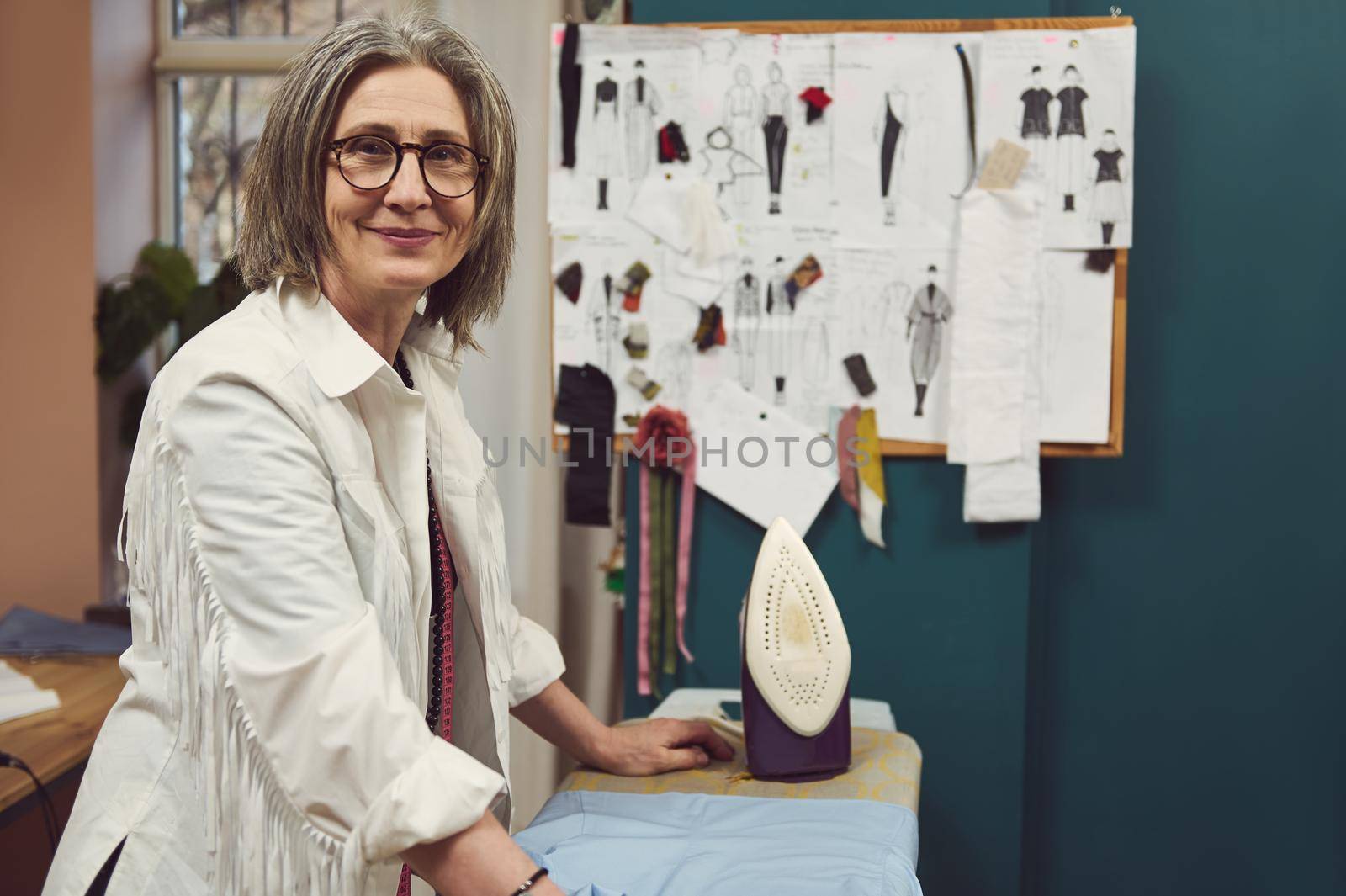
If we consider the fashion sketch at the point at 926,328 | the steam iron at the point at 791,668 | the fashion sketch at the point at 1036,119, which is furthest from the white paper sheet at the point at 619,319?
the steam iron at the point at 791,668

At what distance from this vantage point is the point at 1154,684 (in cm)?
203

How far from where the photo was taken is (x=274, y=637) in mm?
839

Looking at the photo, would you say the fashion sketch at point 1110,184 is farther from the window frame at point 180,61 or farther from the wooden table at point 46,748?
the window frame at point 180,61

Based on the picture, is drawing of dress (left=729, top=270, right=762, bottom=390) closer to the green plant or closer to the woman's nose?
the woman's nose

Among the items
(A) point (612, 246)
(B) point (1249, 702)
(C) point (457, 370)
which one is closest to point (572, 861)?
(C) point (457, 370)

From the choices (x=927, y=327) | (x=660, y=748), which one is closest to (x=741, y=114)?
(x=927, y=327)

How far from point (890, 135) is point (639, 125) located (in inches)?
15.5

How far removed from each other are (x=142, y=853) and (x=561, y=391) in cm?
111

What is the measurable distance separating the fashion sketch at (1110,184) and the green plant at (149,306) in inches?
70.3

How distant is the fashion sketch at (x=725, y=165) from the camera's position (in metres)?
1.88

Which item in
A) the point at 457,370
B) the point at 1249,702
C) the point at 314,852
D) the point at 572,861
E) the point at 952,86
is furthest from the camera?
the point at 1249,702

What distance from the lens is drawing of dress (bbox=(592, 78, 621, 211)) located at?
1.90 m

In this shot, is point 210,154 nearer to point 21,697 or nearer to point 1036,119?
point 21,697

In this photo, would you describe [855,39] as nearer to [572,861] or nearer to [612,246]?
[612,246]
